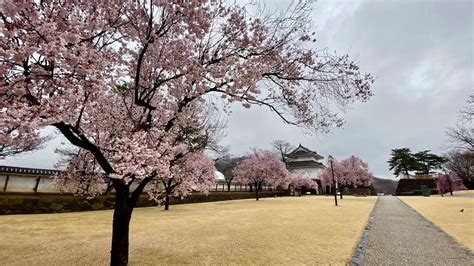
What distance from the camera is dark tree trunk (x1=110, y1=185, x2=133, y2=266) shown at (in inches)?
227

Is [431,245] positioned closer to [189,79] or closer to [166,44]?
[189,79]

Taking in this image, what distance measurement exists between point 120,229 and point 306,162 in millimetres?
62339

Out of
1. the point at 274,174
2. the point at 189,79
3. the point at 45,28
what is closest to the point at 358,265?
the point at 189,79

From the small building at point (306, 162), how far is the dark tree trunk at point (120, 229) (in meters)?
59.0

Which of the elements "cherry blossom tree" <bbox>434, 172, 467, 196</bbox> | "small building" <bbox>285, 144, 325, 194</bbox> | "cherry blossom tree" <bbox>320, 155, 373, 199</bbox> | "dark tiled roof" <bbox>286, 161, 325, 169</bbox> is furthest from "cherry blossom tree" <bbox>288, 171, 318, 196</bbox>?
"cherry blossom tree" <bbox>434, 172, 467, 196</bbox>

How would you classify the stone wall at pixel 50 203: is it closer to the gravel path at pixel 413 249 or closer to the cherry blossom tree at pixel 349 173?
the gravel path at pixel 413 249

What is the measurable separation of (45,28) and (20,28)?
18.8 inches

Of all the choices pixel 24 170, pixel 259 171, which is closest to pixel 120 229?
pixel 24 170

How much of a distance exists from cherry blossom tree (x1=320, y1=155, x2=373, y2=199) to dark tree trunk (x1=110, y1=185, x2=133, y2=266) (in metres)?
39.4

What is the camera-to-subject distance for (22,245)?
8023 mm

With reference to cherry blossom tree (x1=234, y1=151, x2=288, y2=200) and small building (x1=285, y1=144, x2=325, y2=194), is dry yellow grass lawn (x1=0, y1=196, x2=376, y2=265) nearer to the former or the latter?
cherry blossom tree (x1=234, y1=151, x2=288, y2=200)

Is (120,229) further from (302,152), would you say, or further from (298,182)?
(302,152)

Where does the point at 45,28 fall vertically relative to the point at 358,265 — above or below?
above

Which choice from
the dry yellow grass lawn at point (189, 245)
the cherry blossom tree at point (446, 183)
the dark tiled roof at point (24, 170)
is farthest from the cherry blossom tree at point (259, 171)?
the cherry blossom tree at point (446, 183)
